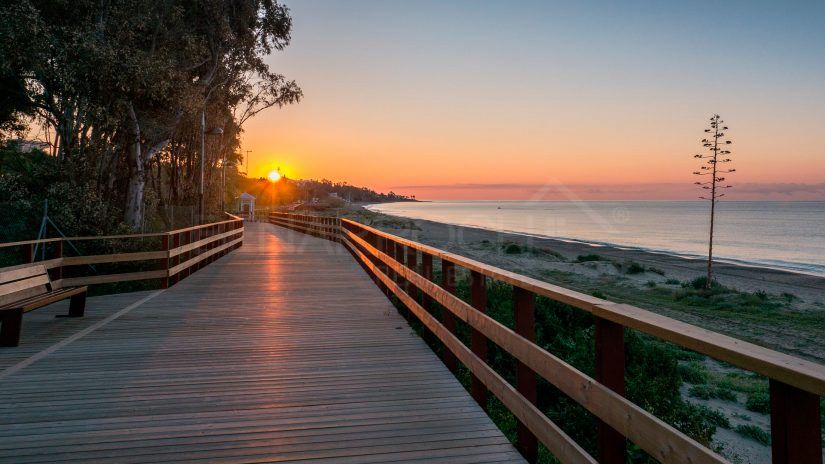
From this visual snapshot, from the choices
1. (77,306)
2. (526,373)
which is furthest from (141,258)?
(526,373)

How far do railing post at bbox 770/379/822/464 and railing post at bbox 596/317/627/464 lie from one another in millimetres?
923

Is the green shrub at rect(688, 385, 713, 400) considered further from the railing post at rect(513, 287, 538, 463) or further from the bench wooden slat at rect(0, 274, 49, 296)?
the bench wooden slat at rect(0, 274, 49, 296)

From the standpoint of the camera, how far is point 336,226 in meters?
25.7

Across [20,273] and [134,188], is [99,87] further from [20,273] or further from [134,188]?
[20,273]

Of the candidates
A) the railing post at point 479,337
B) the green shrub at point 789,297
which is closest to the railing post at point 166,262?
the railing post at point 479,337

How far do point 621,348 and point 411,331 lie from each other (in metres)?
4.64

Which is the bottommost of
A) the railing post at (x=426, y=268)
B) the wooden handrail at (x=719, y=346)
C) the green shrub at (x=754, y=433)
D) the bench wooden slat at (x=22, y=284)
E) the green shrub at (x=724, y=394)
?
the green shrub at (x=724, y=394)

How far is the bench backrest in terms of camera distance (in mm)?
6656

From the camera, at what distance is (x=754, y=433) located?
22.9 ft

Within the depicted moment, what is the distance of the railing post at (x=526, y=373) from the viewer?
3559 millimetres

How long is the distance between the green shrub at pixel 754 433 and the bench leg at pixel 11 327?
843 cm

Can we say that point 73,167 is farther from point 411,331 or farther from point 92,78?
point 411,331

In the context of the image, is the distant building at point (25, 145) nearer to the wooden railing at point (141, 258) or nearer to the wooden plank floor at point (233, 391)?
the wooden railing at point (141, 258)

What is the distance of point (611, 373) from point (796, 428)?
1.01 meters
